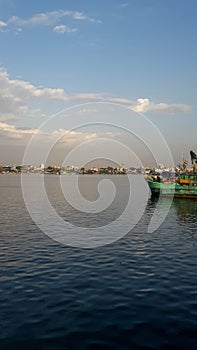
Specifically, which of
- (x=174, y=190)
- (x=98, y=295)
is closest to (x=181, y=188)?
(x=174, y=190)

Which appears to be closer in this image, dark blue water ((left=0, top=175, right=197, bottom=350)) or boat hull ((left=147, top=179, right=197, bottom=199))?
dark blue water ((left=0, top=175, right=197, bottom=350))

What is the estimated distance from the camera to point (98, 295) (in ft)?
78.6

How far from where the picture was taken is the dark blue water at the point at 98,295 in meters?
17.7

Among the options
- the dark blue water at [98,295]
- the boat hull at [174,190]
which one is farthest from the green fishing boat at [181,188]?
the dark blue water at [98,295]

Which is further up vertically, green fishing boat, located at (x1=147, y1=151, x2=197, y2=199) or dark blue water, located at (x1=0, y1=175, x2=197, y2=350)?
green fishing boat, located at (x1=147, y1=151, x2=197, y2=199)

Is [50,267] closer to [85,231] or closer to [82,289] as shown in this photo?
[82,289]

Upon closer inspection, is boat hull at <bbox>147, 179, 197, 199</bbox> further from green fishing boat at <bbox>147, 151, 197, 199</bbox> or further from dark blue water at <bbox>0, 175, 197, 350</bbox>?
dark blue water at <bbox>0, 175, 197, 350</bbox>

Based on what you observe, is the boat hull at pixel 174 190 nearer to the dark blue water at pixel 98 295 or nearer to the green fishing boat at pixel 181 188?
the green fishing boat at pixel 181 188

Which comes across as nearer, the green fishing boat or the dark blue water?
the dark blue water

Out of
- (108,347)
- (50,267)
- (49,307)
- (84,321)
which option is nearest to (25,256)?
(50,267)

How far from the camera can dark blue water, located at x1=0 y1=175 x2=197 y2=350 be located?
17656 millimetres

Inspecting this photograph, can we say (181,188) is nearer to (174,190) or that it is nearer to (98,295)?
(174,190)

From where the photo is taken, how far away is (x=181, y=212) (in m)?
78.4

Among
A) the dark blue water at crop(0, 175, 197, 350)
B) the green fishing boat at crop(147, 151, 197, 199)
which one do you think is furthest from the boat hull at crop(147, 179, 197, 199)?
the dark blue water at crop(0, 175, 197, 350)
